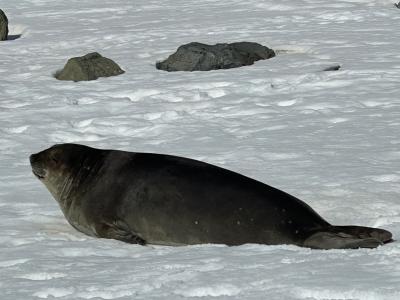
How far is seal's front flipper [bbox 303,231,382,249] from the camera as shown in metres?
4.04

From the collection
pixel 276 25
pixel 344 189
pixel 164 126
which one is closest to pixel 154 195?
pixel 344 189

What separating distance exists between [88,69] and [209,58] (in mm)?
1542

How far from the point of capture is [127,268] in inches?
156

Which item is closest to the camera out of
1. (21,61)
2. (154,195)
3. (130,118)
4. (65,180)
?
(154,195)

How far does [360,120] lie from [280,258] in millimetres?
4571

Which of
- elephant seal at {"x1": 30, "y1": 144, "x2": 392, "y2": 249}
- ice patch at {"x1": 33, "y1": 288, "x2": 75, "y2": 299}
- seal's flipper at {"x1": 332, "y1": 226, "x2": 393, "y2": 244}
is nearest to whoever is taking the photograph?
ice patch at {"x1": 33, "y1": 288, "x2": 75, "y2": 299}

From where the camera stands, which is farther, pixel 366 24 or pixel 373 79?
pixel 366 24

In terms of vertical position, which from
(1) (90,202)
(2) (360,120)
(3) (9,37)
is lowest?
(3) (9,37)

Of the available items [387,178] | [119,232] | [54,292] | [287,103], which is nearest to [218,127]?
[287,103]

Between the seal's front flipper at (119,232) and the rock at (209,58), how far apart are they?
6825mm

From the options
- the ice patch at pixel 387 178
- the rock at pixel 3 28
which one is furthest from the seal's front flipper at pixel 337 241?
the rock at pixel 3 28

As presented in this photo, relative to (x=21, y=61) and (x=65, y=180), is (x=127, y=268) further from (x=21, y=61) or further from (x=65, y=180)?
(x=21, y=61)

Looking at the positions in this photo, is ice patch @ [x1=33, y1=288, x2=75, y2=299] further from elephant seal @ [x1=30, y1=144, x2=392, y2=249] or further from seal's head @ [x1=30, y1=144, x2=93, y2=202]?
seal's head @ [x1=30, y1=144, x2=93, y2=202]

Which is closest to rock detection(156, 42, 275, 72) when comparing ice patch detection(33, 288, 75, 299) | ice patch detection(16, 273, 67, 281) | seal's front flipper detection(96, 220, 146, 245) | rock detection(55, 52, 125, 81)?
rock detection(55, 52, 125, 81)
